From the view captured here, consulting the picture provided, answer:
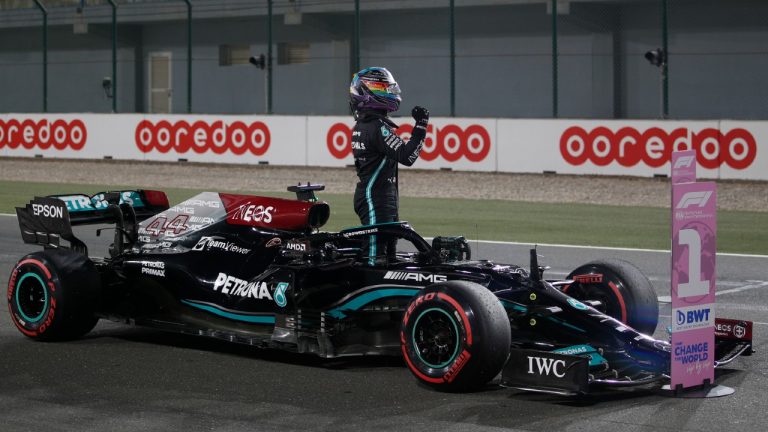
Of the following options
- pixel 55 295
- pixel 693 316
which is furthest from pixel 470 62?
pixel 693 316

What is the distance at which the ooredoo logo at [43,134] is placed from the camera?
90.1ft

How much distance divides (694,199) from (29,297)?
4.74m

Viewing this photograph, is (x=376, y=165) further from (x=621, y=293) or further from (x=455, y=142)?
(x=455, y=142)

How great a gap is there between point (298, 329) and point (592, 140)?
1369 centimetres

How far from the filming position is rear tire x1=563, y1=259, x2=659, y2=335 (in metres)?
8.62

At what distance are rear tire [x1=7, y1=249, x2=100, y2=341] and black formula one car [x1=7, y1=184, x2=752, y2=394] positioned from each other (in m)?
0.01

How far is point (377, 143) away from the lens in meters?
9.44

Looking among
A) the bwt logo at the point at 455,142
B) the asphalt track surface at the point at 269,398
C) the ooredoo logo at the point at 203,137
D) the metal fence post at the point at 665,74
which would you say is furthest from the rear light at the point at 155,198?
the ooredoo logo at the point at 203,137

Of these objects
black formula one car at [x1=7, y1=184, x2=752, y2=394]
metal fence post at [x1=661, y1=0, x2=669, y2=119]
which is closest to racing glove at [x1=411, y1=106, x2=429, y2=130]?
black formula one car at [x1=7, y1=184, x2=752, y2=394]

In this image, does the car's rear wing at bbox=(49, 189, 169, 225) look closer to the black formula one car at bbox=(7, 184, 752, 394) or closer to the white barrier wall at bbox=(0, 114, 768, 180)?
the black formula one car at bbox=(7, 184, 752, 394)

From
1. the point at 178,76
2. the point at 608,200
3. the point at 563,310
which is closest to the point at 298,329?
the point at 563,310

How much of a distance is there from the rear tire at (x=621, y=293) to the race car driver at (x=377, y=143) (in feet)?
5.07

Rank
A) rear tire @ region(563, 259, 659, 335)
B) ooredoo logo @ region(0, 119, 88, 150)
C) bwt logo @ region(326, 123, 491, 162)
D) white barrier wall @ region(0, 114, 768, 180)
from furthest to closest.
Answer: ooredoo logo @ region(0, 119, 88, 150), bwt logo @ region(326, 123, 491, 162), white barrier wall @ region(0, 114, 768, 180), rear tire @ region(563, 259, 659, 335)

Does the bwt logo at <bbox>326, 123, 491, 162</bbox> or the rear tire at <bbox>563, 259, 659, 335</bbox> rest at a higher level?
the bwt logo at <bbox>326, 123, 491, 162</bbox>
